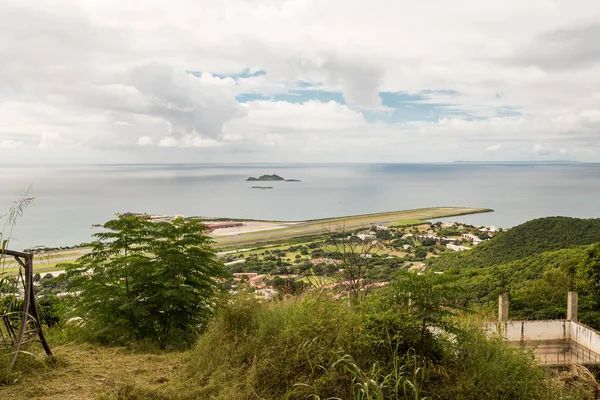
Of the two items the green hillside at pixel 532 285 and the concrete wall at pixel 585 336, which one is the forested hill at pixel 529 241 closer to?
the green hillside at pixel 532 285

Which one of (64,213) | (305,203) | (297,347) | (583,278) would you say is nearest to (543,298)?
(583,278)

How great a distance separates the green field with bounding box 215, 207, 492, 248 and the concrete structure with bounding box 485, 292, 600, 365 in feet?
39.8

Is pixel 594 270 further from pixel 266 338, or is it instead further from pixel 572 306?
pixel 266 338

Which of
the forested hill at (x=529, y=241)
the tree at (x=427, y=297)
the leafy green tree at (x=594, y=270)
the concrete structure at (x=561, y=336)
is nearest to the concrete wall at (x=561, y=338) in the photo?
the concrete structure at (x=561, y=336)

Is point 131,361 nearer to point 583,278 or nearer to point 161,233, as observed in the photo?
point 161,233

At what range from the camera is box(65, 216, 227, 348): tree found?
641 cm

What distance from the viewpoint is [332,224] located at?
1779 inches

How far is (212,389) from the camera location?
12.2ft

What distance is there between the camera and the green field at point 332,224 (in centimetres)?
4116

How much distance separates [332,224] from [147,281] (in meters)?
39.0

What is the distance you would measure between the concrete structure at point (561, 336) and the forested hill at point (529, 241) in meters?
21.4

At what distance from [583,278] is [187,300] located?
21302 millimetres

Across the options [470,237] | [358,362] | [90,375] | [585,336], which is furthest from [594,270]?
[470,237]

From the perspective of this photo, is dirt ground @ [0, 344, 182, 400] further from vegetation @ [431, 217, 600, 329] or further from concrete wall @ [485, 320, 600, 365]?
concrete wall @ [485, 320, 600, 365]
